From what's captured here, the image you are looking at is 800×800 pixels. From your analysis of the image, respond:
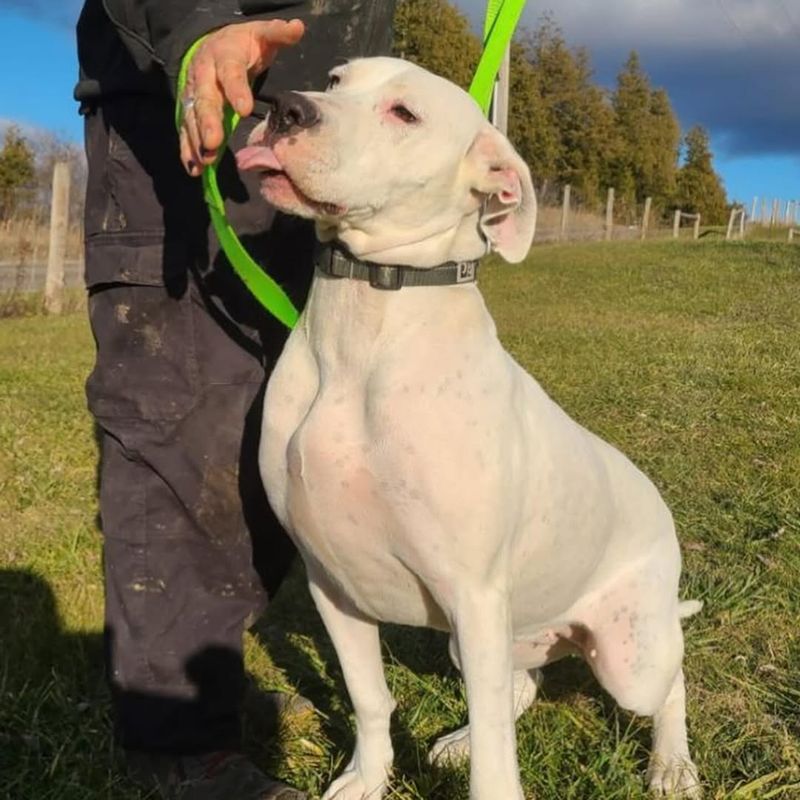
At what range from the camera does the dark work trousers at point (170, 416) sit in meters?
2.93

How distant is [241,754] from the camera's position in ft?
10.0

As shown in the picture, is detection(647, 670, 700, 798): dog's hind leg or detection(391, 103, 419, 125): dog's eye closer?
detection(391, 103, 419, 125): dog's eye

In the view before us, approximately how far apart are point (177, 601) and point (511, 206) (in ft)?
4.65

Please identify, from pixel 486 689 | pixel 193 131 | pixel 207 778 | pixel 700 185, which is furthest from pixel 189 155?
pixel 700 185

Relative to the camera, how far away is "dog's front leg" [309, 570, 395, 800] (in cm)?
284

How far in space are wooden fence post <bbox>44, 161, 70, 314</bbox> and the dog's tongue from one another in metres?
13.5

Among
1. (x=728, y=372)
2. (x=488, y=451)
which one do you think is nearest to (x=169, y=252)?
(x=488, y=451)

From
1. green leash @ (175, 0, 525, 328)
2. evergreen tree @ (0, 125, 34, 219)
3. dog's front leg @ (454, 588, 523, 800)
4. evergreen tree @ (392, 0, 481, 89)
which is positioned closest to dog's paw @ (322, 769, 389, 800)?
dog's front leg @ (454, 588, 523, 800)

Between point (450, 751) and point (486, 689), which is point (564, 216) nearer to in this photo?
point (450, 751)

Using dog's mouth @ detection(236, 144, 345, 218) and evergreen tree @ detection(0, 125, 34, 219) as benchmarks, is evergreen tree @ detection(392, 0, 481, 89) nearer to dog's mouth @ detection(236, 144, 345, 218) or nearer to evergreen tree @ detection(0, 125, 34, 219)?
evergreen tree @ detection(0, 125, 34, 219)

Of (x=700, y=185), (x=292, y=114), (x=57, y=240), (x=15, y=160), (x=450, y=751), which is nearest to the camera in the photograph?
(x=292, y=114)

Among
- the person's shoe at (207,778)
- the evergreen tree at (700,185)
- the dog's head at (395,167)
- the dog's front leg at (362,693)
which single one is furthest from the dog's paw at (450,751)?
the evergreen tree at (700,185)

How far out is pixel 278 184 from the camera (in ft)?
7.61

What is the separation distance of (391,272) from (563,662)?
6.25 feet
